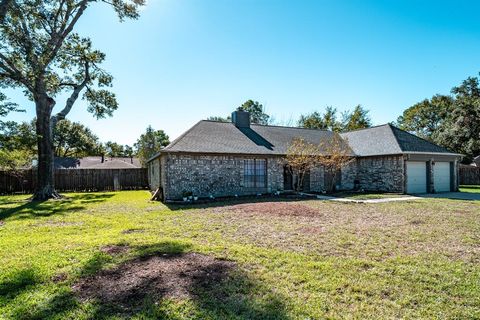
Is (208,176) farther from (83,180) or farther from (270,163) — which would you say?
(83,180)

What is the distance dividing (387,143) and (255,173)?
9176mm

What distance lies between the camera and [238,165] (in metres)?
15.5

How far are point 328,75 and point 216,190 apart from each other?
10.5 metres

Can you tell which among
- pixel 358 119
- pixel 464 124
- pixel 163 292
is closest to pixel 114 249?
pixel 163 292

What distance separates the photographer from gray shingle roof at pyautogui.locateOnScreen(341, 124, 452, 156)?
1745cm

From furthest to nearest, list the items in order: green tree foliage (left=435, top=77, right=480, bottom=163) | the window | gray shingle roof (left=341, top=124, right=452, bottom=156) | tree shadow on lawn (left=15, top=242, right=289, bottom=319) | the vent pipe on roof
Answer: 1. green tree foliage (left=435, top=77, right=480, bottom=163)
2. the vent pipe on roof
3. gray shingle roof (left=341, top=124, right=452, bottom=156)
4. the window
5. tree shadow on lawn (left=15, top=242, right=289, bottom=319)

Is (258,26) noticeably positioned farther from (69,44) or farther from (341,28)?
(69,44)

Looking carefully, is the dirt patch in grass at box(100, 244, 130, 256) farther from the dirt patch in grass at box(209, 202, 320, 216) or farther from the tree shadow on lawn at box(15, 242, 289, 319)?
the dirt patch in grass at box(209, 202, 320, 216)

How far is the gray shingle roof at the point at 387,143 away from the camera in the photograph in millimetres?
17453

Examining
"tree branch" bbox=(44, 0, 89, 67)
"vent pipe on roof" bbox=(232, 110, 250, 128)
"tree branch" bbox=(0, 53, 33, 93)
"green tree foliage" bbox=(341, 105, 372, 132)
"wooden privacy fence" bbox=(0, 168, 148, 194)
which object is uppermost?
"tree branch" bbox=(44, 0, 89, 67)

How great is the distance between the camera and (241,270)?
4.44 m

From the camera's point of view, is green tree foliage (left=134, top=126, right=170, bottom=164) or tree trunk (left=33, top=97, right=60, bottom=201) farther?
green tree foliage (left=134, top=126, right=170, bottom=164)

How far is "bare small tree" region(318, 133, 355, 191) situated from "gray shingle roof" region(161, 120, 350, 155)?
4.10ft

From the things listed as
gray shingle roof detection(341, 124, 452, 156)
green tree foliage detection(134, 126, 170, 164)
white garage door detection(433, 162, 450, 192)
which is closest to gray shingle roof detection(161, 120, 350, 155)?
gray shingle roof detection(341, 124, 452, 156)
